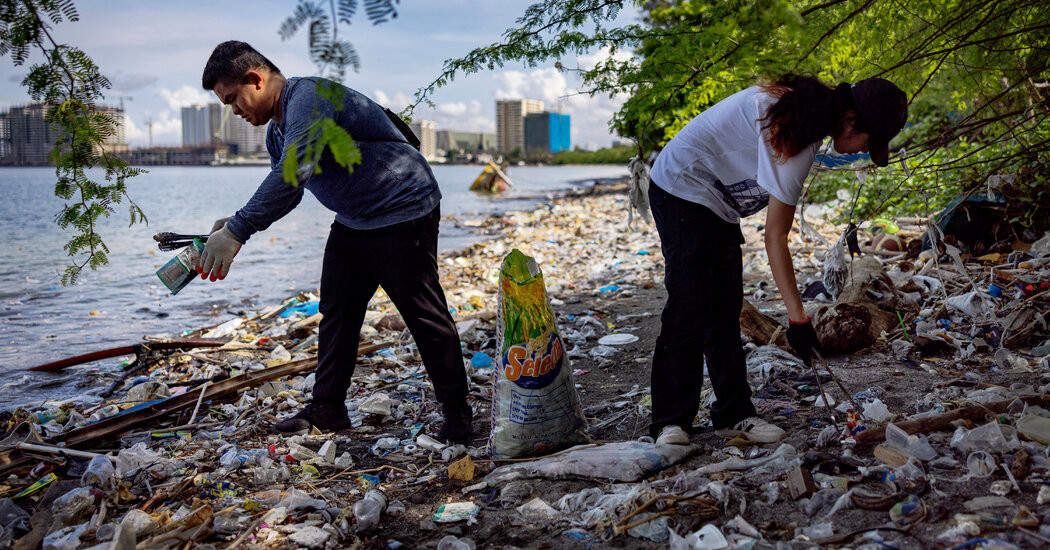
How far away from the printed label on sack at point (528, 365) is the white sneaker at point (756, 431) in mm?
781

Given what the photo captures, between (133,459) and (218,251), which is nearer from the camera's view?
(218,251)

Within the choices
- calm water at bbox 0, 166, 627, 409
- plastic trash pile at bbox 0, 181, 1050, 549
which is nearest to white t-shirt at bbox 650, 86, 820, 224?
plastic trash pile at bbox 0, 181, 1050, 549

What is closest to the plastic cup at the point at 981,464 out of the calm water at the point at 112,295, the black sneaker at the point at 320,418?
the black sneaker at the point at 320,418

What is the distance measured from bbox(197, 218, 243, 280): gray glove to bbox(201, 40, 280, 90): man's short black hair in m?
0.61

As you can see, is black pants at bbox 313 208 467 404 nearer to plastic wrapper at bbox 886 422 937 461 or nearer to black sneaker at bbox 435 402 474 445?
black sneaker at bbox 435 402 474 445

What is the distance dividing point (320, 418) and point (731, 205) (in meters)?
2.12

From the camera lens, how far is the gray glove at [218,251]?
2600 millimetres

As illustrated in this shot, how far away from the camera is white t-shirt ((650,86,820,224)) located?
2.43 metres

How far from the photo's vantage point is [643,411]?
3.28m

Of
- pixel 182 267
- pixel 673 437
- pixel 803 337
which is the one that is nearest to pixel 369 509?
pixel 673 437

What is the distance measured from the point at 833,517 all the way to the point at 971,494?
411 millimetres

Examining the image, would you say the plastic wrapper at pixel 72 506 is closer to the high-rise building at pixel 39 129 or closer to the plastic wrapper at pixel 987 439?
→ the high-rise building at pixel 39 129

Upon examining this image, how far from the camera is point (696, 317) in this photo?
2.64 meters

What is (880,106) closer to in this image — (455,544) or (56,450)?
(455,544)
